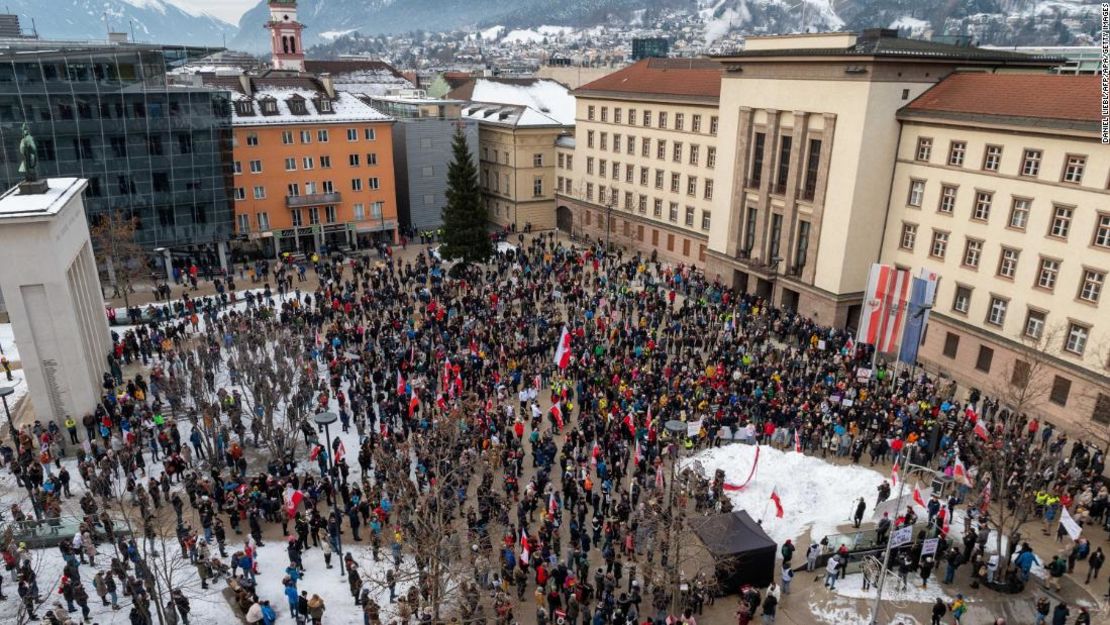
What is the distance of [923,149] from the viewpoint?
114 ft

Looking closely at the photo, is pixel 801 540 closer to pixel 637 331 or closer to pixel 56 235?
pixel 637 331

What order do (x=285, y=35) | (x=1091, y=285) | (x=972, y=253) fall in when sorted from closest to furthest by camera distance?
(x=1091, y=285) < (x=972, y=253) < (x=285, y=35)

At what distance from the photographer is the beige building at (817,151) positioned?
115ft

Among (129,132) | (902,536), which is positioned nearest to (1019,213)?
(902,536)

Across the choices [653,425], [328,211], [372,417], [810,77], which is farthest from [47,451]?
[810,77]

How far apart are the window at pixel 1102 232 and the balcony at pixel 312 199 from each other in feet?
153

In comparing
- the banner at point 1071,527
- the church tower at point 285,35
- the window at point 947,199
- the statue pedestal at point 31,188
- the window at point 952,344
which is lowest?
the window at point 952,344

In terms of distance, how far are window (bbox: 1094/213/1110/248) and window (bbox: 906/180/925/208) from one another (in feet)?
26.8

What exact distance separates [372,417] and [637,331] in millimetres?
13583

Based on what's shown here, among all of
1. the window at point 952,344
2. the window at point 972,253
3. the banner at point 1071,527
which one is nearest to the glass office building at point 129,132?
the window at point 972,253

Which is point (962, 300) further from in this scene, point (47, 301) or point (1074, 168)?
point (47, 301)

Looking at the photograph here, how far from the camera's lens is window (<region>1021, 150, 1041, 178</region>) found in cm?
2998

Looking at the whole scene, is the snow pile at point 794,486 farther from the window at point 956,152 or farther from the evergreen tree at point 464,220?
the evergreen tree at point 464,220

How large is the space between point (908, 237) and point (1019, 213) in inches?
223
